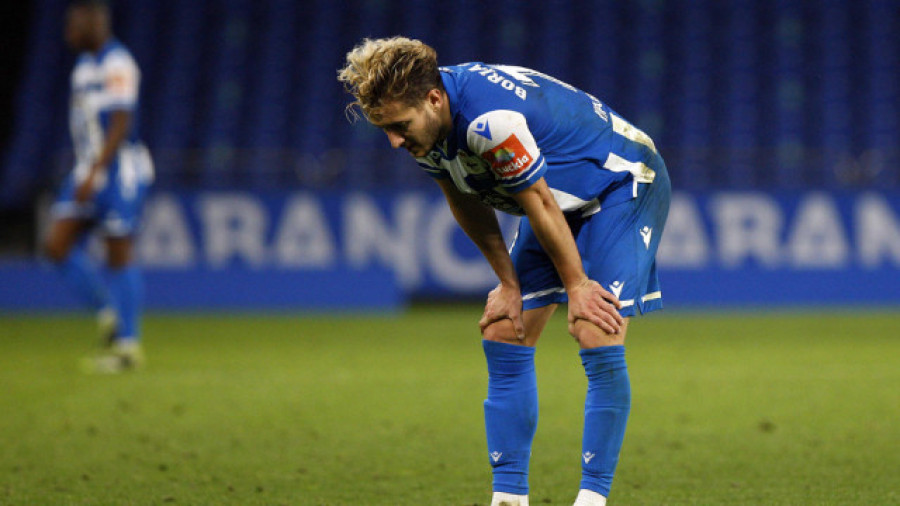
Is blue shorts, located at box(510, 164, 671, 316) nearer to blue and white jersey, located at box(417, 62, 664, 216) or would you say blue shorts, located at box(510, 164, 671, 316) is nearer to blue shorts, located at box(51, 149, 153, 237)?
blue and white jersey, located at box(417, 62, 664, 216)

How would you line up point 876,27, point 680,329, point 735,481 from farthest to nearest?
point 876,27, point 680,329, point 735,481

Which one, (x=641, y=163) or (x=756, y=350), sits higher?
(x=641, y=163)

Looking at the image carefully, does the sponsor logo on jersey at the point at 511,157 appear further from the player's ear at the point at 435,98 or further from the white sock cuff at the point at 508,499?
the white sock cuff at the point at 508,499

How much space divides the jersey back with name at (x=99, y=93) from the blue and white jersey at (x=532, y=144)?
15.5 ft

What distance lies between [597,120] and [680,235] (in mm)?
9338

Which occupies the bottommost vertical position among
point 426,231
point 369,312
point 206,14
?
point 369,312

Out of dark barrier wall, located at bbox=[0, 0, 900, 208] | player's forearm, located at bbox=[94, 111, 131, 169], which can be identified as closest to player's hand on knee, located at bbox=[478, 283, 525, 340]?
player's forearm, located at bbox=[94, 111, 131, 169]

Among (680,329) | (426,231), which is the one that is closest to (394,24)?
(426,231)

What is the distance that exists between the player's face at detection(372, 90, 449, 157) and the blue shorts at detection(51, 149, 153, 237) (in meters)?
5.06

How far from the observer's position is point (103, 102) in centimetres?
789

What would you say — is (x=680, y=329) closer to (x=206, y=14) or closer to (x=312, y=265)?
(x=312, y=265)

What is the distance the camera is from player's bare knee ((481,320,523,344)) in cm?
370

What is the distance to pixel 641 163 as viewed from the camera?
12.2ft

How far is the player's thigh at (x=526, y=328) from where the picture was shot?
3711mm
